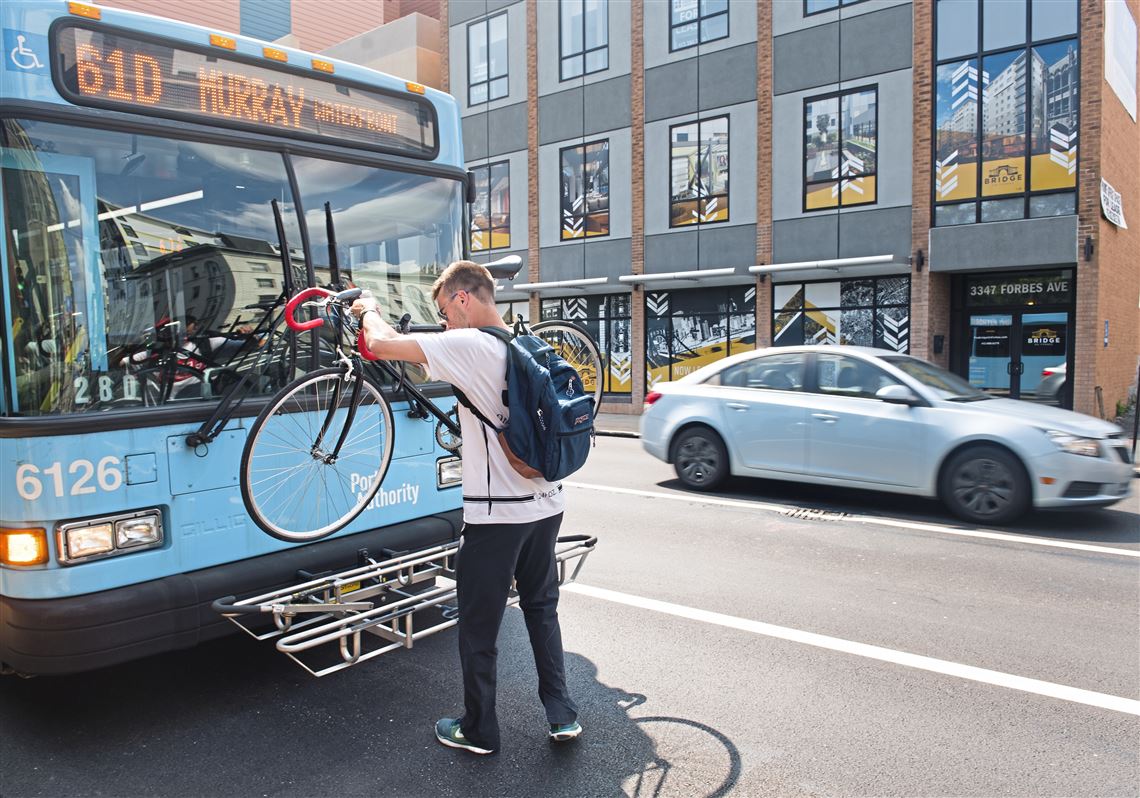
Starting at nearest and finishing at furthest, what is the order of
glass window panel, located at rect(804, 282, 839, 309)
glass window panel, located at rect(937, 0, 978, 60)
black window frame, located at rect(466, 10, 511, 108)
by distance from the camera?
glass window panel, located at rect(937, 0, 978, 60) < glass window panel, located at rect(804, 282, 839, 309) < black window frame, located at rect(466, 10, 511, 108)

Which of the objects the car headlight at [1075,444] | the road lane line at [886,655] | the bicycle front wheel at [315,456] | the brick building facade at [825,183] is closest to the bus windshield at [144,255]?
the bicycle front wheel at [315,456]

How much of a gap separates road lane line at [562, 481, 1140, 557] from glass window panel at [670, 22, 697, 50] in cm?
1402

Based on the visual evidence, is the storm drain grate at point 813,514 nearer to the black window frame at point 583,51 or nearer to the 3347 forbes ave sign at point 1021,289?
the 3347 forbes ave sign at point 1021,289

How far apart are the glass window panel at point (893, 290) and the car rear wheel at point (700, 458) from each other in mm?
9693

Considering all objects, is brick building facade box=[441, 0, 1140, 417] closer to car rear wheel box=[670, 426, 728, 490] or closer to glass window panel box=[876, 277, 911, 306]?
glass window panel box=[876, 277, 911, 306]

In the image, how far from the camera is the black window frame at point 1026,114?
1595cm

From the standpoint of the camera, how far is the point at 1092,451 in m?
7.86

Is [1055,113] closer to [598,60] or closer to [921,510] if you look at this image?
[598,60]

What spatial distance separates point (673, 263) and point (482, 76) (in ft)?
28.6

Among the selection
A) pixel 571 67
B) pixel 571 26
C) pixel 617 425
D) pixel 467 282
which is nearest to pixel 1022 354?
pixel 617 425

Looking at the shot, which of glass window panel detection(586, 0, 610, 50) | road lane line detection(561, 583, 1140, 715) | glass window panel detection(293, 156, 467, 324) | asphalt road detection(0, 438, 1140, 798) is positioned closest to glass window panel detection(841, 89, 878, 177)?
glass window panel detection(586, 0, 610, 50)

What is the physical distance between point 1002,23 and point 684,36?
7.08 meters

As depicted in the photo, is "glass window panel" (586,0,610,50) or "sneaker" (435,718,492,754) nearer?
A: "sneaker" (435,718,492,754)

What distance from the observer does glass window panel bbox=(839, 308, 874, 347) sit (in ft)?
59.9
